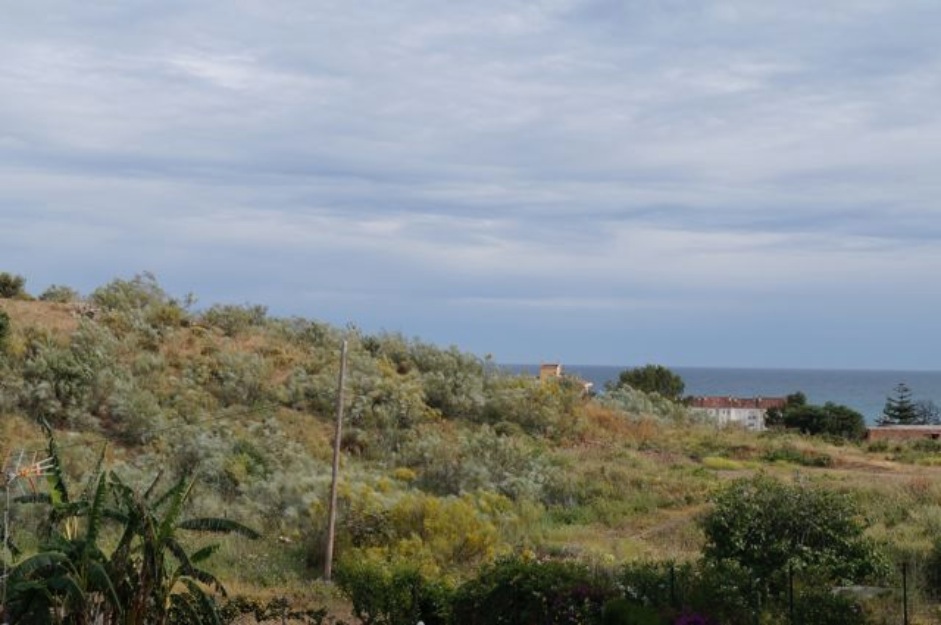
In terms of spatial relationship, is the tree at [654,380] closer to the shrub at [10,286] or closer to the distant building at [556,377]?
the distant building at [556,377]

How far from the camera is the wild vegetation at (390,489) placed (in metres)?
10.6

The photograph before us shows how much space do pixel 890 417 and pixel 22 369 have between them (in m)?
55.7

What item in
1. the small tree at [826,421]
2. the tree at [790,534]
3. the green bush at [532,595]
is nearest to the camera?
the green bush at [532,595]

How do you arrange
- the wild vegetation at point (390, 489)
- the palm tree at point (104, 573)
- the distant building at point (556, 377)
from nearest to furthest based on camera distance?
the palm tree at point (104, 573) → the wild vegetation at point (390, 489) → the distant building at point (556, 377)

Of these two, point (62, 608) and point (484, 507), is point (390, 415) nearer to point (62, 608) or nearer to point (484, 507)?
point (484, 507)

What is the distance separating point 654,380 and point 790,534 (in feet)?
127

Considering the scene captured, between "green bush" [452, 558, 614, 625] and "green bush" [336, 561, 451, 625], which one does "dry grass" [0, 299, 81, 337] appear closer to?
"green bush" [336, 561, 451, 625]

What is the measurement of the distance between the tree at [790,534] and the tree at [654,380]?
121 feet

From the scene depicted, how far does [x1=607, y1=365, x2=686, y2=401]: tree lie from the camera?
168 ft

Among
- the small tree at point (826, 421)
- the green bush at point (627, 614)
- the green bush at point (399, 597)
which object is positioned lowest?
the green bush at point (399, 597)

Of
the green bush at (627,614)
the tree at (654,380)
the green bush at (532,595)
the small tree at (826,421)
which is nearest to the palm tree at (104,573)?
the green bush at (532,595)

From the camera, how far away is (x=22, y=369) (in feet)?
85.1

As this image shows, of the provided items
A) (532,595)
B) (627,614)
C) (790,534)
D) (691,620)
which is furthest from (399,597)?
(790,534)

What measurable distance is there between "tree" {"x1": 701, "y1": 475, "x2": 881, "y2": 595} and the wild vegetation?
32mm
